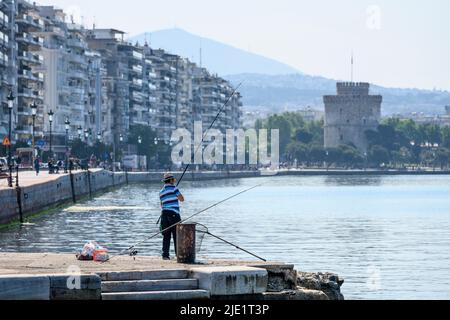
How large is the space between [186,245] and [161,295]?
254 cm

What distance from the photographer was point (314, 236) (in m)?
52.2

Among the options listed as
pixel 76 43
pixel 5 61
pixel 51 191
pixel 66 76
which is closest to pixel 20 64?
pixel 5 61

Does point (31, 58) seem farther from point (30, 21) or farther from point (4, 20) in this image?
point (4, 20)

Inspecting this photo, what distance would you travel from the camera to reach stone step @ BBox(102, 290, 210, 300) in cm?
2089

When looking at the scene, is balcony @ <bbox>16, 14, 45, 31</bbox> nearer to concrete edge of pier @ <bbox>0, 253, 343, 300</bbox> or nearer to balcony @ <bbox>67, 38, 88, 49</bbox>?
balcony @ <bbox>67, 38, 88, 49</bbox>

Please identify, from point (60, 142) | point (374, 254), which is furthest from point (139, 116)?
point (374, 254)

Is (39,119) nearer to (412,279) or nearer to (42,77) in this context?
(42,77)

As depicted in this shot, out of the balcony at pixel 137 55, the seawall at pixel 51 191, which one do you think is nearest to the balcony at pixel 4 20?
the seawall at pixel 51 191

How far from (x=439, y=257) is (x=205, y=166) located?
145956 millimetres

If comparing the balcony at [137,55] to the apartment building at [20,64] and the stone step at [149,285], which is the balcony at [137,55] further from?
the stone step at [149,285]

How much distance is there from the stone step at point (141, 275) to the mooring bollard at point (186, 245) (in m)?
1.66

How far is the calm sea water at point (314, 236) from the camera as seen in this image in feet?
113

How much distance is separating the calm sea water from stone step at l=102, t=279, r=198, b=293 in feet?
26.8

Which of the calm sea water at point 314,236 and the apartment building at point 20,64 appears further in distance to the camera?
the apartment building at point 20,64
